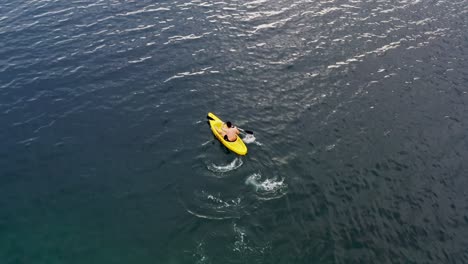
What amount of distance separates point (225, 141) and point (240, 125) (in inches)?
119

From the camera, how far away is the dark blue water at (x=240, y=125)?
27078 mm

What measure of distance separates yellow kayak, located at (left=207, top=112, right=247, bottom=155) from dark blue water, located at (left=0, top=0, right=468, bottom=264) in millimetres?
618

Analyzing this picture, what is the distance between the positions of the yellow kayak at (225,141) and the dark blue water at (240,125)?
0.62 meters

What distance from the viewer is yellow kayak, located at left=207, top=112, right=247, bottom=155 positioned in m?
32.5

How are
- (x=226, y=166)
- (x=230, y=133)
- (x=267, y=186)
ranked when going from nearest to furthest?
(x=267, y=186) < (x=226, y=166) < (x=230, y=133)

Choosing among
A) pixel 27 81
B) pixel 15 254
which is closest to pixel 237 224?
pixel 15 254

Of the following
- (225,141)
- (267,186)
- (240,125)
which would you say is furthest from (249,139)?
(267,186)

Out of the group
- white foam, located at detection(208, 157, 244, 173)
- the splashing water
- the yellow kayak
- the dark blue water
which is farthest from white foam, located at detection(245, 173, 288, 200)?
the splashing water

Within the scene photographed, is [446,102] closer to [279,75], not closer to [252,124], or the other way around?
[279,75]

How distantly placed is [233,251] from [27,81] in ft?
96.2

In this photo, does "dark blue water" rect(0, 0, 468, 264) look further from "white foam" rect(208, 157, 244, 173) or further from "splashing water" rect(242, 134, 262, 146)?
"white foam" rect(208, 157, 244, 173)

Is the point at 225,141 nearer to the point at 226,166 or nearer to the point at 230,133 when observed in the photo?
the point at 230,133

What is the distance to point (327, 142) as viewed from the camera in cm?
3372

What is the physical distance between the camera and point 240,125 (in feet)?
117
